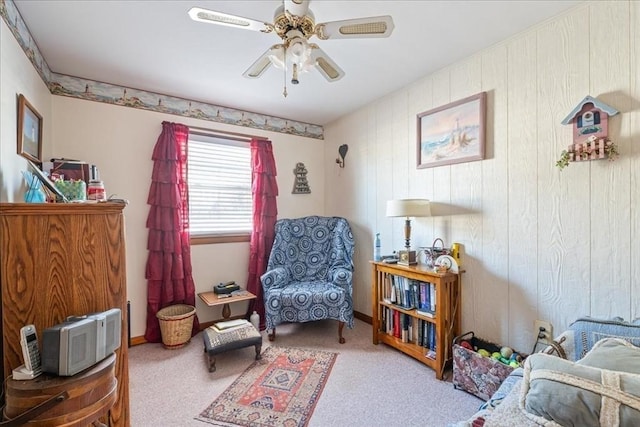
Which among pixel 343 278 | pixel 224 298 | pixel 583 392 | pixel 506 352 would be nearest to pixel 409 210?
pixel 343 278

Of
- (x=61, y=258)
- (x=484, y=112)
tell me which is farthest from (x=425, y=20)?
(x=61, y=258)

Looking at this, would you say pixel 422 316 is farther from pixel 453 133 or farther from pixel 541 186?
pixel 453 133

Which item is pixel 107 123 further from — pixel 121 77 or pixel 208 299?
pixel 208 299

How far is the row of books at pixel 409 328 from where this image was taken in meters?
2.34

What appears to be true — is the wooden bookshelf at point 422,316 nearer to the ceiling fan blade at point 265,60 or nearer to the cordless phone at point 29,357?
the ceiling fan blade at point 265,60

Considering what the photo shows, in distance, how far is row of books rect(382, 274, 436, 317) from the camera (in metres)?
2.30

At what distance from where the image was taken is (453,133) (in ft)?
7.90

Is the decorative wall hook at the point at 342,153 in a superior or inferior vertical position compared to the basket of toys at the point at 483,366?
superior

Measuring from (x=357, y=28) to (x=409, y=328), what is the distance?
7.58ft

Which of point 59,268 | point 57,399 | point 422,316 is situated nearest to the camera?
point 57,399

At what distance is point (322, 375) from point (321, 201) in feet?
7.47

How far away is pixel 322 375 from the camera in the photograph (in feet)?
7.26

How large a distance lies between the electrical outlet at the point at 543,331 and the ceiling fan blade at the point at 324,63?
2.09 metres

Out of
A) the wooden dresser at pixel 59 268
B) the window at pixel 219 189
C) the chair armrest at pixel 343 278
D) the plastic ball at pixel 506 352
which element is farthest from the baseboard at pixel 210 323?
the wooden dresser at pixel 59 268
